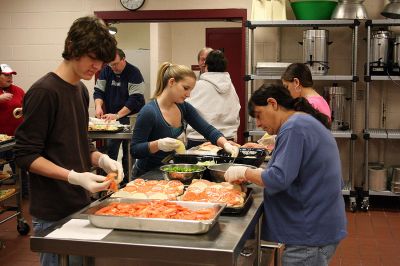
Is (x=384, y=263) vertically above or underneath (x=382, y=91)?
underneath

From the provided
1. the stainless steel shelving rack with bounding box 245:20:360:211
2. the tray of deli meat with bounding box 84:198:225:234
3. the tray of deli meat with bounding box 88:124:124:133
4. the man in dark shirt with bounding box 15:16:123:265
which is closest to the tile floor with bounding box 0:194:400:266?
the stainless steel shelving rack with bounding box 245:20:360:211

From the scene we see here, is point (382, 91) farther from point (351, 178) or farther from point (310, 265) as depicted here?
point (310, 265)

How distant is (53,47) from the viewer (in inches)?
267

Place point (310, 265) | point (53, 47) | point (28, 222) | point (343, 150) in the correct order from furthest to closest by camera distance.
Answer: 1. point (53, 47)
2. point (343, 150)
3. point (28, 222)
4. point (310, 265)

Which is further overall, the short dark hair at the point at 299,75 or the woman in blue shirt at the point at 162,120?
the short dark hair at the point at 299,75

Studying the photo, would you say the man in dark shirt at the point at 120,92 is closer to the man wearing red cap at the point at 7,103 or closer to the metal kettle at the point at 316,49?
the man wearing red cap at the point at 7,103

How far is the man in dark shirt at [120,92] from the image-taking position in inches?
237

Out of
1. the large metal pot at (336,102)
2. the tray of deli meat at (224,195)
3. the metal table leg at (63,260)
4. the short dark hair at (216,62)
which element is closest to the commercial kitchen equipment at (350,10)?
the large metal pot at (336,102)

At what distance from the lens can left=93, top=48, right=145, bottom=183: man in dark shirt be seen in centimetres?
601

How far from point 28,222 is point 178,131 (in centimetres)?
260

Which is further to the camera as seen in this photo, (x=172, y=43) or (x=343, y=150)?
(x=172, y=43)

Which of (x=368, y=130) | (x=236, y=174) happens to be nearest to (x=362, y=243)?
(x=368, y=130)

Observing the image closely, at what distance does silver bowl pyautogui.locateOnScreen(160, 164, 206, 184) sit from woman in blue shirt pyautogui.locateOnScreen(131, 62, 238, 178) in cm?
17

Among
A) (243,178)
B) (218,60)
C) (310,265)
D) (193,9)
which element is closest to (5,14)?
(193,9)
